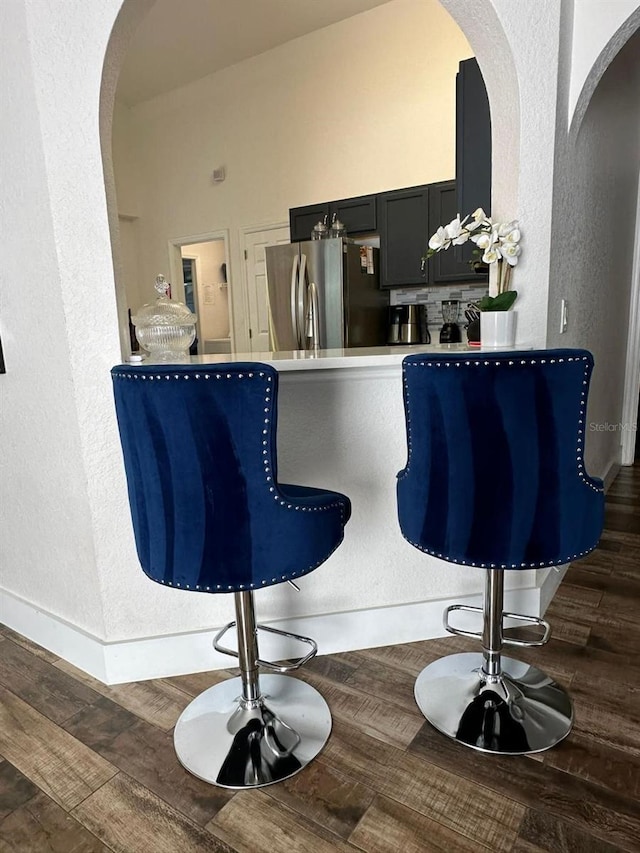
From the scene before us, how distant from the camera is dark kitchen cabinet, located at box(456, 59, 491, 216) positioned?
2.12 metres

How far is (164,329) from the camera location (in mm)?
1727

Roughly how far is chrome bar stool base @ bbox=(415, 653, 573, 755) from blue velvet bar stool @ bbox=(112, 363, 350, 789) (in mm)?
455

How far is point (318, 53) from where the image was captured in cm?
482

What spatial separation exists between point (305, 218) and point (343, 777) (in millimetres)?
4290

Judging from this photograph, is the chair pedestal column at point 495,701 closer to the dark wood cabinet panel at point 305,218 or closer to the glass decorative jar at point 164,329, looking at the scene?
the glass decorative jar at point 164,329

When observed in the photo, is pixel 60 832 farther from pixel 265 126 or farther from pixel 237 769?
pixel 265 126

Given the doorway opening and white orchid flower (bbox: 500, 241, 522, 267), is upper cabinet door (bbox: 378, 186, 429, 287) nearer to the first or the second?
white orchid flower (bbox: 500, 241, 522, 267)

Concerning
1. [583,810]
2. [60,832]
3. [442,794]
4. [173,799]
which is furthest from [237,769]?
[583,810]

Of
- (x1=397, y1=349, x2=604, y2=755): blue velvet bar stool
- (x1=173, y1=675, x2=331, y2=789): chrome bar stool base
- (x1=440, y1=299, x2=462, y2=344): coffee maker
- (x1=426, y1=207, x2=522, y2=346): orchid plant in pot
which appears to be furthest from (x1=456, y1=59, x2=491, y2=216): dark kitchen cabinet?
(x1=440, y1=299, x2=462, y2=344): coffee maker

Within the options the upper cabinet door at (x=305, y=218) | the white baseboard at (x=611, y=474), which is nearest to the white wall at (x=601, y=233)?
the white baseboard at (x=611, y=474)

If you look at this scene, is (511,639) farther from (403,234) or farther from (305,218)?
(305,218)

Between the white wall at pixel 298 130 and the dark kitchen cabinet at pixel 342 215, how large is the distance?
0.42 meters

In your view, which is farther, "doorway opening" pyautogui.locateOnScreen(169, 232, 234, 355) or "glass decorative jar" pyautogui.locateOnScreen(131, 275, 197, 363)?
"doorway opening" pyautogui.locateOnScreen(169, 232, 234, 355)

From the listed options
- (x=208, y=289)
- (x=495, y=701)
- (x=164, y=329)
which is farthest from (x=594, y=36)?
(x=208, y=289)
